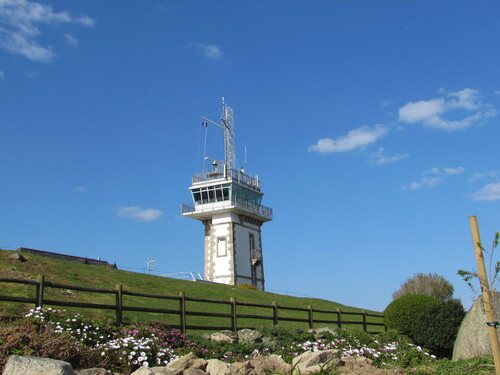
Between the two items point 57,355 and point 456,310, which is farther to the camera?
point 456,310

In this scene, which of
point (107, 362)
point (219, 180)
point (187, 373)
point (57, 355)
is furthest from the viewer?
point (219, 180)

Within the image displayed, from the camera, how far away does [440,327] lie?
20.9 m

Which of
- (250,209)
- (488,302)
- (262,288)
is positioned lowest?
(488,302)

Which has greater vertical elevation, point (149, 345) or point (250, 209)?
point (250, 209)

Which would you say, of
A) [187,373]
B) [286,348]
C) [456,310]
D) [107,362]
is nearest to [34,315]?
[107,362]

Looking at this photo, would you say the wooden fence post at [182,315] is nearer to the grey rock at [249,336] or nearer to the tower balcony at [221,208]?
the grey rock at [249,336]

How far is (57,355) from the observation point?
1002 centimetres

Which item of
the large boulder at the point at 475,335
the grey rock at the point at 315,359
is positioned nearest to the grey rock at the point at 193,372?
the grey rock at the point at 315,359

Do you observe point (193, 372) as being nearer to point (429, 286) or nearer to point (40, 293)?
point (40, 293)

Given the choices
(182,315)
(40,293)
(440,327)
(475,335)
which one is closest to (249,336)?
(182,315)

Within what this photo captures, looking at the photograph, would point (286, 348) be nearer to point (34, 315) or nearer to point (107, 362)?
point (107, 362)

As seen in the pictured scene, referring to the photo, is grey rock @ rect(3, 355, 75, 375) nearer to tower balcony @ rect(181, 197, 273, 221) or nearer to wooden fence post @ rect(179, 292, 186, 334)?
wooden fence post @ rect(179, 292, 186, 334)

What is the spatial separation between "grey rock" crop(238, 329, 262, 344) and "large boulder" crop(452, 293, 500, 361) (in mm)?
5671

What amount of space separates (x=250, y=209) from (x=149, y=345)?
4712 centimetres
